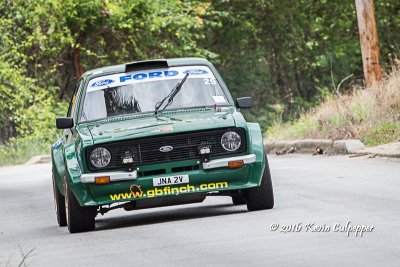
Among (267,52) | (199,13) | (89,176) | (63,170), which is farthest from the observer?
(267,52)

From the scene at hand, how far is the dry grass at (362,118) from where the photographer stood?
21.8 m

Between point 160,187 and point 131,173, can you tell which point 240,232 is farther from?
point 131,173

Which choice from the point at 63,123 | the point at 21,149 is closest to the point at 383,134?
the point at 63,123

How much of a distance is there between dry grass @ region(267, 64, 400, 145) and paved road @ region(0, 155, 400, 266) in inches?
158

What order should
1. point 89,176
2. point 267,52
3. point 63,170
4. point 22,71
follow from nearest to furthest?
point 89,176 < point 63,170 < point 22,71 < point 267,52

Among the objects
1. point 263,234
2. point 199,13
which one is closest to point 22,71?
point 199,13

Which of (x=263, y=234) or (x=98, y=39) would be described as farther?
(x=98, y=39)

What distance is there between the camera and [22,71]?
40.6 metres

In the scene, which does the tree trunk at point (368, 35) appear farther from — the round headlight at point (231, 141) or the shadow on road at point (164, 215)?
the round headlight at point (231, 141)

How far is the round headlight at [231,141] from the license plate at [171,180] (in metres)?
0.50

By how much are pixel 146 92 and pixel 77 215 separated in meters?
1.81

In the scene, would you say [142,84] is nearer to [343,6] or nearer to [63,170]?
[63,170]

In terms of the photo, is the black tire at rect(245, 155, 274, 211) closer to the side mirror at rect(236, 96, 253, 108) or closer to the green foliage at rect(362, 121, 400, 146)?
the side mirror at rect(236, 96, 253, 108)

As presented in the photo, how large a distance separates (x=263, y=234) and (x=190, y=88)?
3.58 meters
